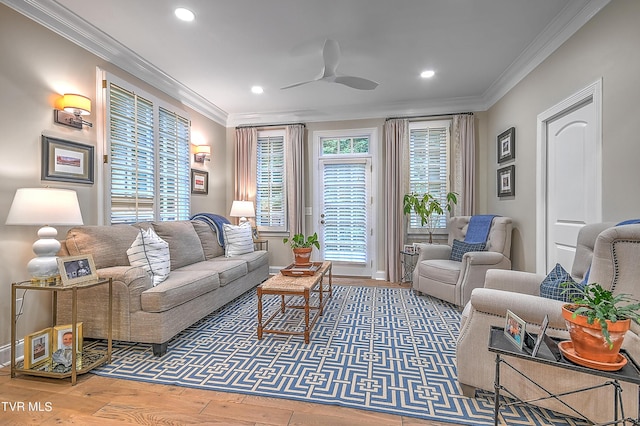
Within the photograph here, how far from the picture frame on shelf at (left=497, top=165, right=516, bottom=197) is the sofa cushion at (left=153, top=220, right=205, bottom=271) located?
3.97 meters

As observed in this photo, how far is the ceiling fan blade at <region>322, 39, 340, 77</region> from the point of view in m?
2.77

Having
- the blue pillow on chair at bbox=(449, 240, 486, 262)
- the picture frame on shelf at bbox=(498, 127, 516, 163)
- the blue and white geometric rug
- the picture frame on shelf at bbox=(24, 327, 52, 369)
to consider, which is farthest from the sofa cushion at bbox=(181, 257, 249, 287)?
the picture frame on shelf at bbox=(498, 127, 516, 163)

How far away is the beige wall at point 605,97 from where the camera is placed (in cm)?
203

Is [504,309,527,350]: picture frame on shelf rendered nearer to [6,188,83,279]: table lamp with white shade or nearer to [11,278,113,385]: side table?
[11,278,113,385]: side table

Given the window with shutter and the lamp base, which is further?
the window with shutter

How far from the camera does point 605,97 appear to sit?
2.25 meters

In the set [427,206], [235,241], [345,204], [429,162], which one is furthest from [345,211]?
[235,241]

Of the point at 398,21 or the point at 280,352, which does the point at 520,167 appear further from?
the point at 280,352

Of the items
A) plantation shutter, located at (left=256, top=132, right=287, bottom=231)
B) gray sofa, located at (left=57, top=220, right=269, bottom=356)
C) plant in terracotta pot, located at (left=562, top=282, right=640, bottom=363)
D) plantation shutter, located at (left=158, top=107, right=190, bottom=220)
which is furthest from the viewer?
plantation shutter, located at (left=256, top=132, right=287, bottom=231)

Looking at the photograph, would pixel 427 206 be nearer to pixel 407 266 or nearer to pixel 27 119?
pixel 407 266

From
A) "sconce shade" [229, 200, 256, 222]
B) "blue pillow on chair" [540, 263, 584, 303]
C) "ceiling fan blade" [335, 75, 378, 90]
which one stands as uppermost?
"ceiling fan blade" [335, 75, 378, 90]

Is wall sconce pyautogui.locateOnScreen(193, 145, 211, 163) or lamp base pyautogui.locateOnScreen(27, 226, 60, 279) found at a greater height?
wall sconce pyautogui.locateOnScreen(193, 145, 211, 163)

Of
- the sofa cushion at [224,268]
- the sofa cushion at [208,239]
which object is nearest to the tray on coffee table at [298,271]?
the sofa cushion at [224,268]

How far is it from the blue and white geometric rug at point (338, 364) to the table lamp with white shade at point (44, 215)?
0.84 m
